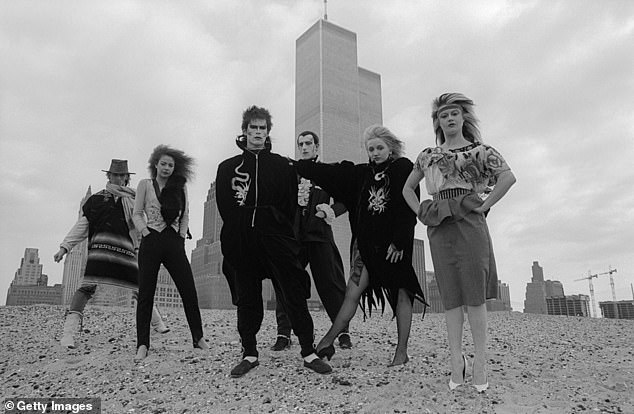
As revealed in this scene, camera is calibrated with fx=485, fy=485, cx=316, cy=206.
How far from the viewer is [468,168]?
3674 millimetres

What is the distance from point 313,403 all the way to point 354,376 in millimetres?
606

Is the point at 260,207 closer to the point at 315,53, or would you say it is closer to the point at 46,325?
the point at 46,325

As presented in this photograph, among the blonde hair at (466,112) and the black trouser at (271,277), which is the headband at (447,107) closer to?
the blonde hair at (466,112)

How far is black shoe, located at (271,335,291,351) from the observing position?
4977mm

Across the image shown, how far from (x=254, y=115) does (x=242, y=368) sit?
7.11 ft

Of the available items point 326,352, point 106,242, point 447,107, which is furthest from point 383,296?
point 106,242

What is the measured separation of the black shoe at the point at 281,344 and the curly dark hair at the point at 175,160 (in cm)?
200

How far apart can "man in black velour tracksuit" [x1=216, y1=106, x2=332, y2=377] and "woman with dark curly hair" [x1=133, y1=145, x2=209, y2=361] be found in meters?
0.95

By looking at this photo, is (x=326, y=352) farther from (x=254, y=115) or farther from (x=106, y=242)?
(x=106, y=242)

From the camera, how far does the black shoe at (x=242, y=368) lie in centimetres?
392

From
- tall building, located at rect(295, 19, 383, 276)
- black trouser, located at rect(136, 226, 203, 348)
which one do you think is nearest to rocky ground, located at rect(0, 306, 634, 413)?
black trouser, located at rect(136, 226, 203, 348)

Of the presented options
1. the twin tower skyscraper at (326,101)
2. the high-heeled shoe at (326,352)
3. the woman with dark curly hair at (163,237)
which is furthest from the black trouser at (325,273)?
the twin tower skyscraper at (326,101)

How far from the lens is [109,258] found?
215 inches

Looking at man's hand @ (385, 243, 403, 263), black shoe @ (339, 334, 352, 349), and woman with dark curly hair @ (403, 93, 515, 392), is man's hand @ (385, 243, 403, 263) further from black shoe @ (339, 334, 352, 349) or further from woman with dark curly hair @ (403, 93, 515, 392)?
black shoe @ (339, 334, 352, 349)
